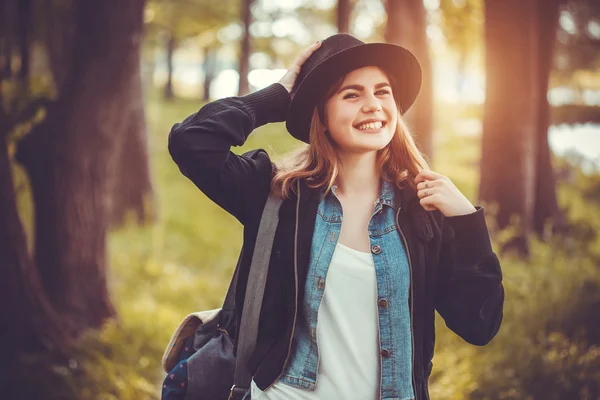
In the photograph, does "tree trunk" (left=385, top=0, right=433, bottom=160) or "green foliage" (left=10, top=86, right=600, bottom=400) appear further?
"tree trunk" (left=385, top=0, right=433, bottom=160)

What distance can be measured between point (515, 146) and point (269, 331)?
5.65 metres

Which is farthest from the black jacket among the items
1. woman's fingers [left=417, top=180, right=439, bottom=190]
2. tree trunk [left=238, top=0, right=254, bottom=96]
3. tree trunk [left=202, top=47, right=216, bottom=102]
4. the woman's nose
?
tree trunk [left=202, top=47, right=216, bottom=102]

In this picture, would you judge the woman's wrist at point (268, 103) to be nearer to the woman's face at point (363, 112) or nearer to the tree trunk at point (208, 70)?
the woman's face at point (363, 112)

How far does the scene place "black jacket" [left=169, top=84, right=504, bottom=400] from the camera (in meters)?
2.25

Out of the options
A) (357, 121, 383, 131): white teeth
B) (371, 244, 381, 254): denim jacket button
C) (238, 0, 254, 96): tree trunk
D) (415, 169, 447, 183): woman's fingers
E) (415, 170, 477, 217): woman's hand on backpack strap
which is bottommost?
(371, 244, 381, 254): denim jacket button

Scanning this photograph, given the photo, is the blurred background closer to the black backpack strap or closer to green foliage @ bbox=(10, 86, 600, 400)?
green foliage @ bbox=(10, 86, 600, 400)

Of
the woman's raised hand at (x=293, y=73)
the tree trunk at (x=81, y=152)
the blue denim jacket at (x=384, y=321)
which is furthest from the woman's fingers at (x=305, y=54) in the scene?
the tree trunk at (x=81, y=152)

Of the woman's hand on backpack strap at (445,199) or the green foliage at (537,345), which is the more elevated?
the woman's hand on backpack strap at (445,199)

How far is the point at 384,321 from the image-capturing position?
226cm

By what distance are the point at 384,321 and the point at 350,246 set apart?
323mm

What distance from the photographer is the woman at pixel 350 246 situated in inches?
88.9

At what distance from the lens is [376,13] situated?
1628 centimetres

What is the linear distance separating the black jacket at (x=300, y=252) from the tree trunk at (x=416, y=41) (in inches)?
196

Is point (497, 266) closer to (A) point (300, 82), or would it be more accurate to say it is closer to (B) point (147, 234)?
(A) point (300, 82)
